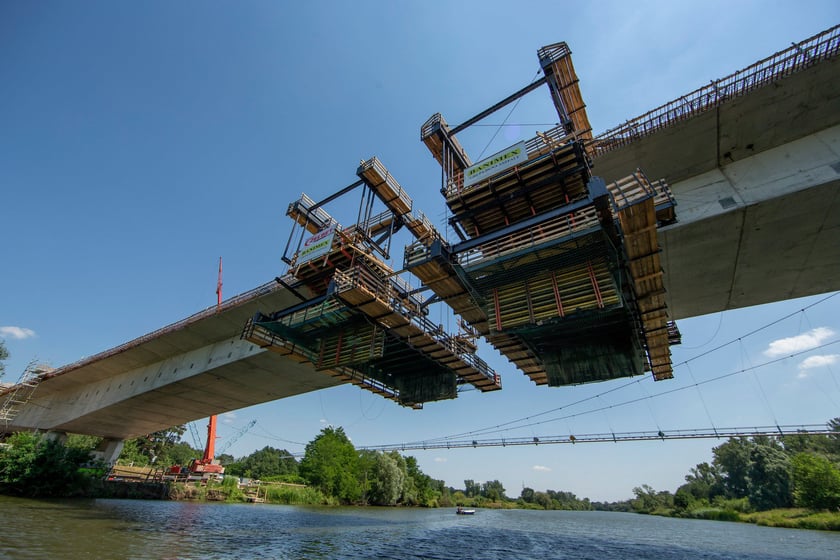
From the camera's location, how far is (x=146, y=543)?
12.4 meters

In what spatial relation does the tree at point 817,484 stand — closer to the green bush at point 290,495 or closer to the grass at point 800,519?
the grass at point 800,519

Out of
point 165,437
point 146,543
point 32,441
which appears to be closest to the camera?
point 146,543

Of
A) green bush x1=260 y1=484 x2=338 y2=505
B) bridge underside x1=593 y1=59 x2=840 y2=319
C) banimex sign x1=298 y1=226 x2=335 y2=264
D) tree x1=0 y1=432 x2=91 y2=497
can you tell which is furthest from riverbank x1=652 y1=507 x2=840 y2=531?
tree x1=0 y1=432 x2=91 y2=497

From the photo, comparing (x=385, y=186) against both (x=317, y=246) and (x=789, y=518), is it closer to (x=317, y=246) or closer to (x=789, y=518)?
(x=317, y=246)

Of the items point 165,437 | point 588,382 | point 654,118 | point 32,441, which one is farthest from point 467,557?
point 165,437

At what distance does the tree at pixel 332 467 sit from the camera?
56.7 meters

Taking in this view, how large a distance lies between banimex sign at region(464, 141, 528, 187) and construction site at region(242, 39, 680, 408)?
64 mm

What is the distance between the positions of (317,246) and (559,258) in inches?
502

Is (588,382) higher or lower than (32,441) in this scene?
higher

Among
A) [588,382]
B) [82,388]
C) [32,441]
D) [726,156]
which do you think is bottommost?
[32,441]

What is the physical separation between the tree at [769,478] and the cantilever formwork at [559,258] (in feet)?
220

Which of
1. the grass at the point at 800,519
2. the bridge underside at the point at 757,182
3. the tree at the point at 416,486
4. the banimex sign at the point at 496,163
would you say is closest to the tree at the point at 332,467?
the tree at the point at 416,486

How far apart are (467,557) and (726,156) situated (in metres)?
18.6

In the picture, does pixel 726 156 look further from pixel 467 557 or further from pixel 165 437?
pixel 165 437
